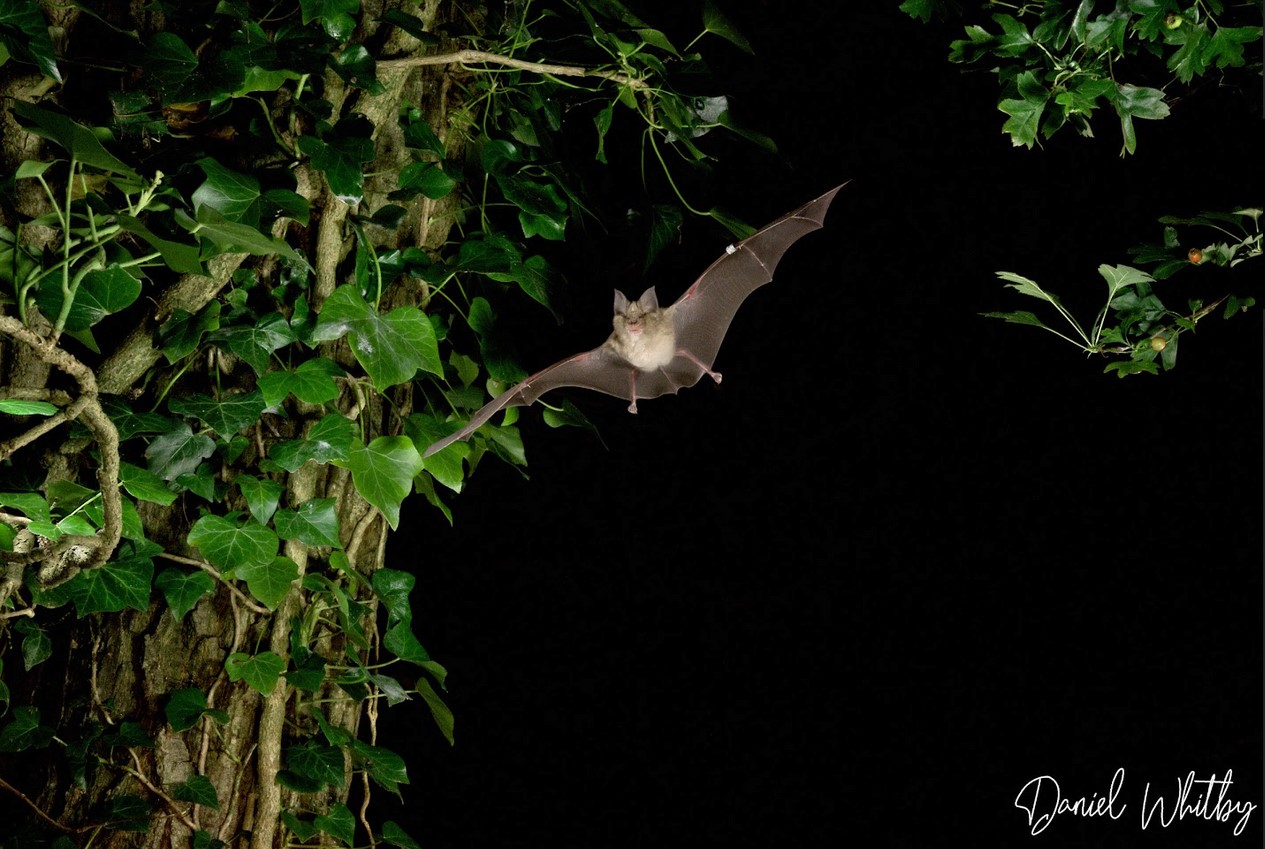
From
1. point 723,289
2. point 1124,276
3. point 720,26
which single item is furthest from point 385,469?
point 1124,276

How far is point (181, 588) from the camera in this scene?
966 mm

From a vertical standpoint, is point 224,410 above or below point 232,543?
above

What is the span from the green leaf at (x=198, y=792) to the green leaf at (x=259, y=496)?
275mm

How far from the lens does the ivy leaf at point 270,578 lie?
0.97m

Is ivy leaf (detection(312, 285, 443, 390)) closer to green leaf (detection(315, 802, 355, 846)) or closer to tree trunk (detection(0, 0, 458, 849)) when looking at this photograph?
tree trunk (detection(0, 0, 458, 849))

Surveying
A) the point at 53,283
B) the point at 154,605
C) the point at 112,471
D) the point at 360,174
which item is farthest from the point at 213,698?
the point at 360,174

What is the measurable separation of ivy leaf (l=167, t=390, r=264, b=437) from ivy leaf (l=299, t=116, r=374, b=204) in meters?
0.21

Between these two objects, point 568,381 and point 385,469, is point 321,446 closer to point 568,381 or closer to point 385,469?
point 385,469

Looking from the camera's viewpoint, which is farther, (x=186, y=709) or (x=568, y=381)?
(x=568, y=381)

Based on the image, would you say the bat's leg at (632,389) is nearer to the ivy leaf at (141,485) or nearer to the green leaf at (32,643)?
the ivy leaf at (141,485)

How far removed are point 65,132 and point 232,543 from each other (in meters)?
0.40

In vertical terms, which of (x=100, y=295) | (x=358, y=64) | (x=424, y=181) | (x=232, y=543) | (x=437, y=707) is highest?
(x=358, y=64)

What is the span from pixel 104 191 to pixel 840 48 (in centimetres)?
107

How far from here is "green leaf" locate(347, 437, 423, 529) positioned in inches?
37.9
